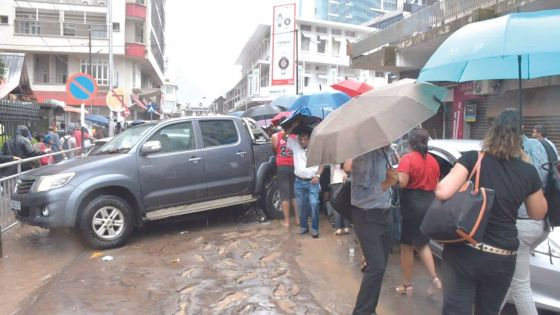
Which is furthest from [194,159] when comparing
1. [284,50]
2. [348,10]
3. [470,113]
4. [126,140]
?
[348,10]

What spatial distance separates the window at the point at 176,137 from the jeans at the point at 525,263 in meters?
5.09

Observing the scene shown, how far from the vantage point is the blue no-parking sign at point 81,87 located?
10.1 meters

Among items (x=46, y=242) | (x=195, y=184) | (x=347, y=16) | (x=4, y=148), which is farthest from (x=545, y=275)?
(x=347, y=16)

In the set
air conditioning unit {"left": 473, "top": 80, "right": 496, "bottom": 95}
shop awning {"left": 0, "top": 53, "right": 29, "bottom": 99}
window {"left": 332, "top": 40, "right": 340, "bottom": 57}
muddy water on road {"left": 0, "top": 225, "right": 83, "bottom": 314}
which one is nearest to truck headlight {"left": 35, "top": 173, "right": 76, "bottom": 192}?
muddy water on road {"left": 0, "top": 225, "right": 83, "bottom": 314}

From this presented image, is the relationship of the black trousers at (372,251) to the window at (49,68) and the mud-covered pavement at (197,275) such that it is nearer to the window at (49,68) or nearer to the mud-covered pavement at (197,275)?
the mud-covered pavement at (197,275)

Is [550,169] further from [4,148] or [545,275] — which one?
[4,148]

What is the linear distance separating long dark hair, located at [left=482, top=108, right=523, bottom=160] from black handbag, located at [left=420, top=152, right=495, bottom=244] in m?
0.10

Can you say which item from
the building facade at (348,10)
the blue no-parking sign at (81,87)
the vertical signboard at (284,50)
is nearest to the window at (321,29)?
the vertical signboard at (284,50)

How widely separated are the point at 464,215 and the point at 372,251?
134 cm

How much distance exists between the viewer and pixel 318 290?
16.2 ft

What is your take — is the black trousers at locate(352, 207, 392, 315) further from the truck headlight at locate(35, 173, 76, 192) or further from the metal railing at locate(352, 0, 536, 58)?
the metal railing at locate(352, 0, 536, 58)

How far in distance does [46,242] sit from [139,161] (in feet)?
6.38

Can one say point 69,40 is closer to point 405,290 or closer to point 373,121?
point 405,290

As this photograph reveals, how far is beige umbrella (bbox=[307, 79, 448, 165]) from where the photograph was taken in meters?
3.42
